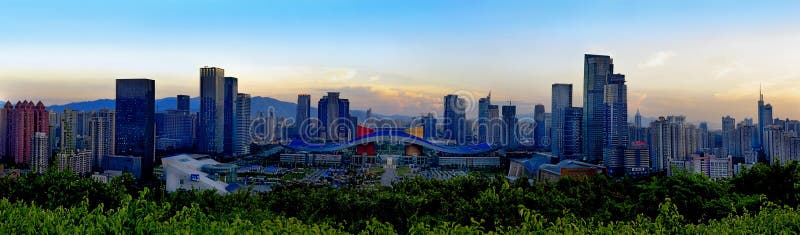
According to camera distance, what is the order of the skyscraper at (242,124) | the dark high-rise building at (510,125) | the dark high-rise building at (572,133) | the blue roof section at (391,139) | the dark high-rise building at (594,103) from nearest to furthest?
the dark high-rise building at (594,103) → the blue roof section at (391,139) → the dark high-rise building at (572,133) → the skyscraper at (242,124) → the dark high-rise building at (510,125)

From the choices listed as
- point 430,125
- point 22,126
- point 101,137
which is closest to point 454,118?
point 430,125

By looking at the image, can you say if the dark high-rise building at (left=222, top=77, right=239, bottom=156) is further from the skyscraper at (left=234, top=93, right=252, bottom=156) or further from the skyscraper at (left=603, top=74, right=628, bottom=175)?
the skyscraper at (left=603, top=74, right=628, bottom=175)

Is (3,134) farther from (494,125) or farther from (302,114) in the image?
(494,125)

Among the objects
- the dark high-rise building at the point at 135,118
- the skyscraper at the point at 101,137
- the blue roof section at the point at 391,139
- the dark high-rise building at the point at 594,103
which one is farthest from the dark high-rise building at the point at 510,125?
the skyscraper at the point at 101,137

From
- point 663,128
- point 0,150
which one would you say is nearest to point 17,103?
point 0,150

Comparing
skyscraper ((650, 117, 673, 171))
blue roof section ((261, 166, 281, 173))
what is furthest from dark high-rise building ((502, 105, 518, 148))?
blue roof section ((261, 166, 281, 173))

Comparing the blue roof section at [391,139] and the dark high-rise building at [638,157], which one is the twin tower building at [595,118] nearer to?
the dark high-rise building at [638,157]
